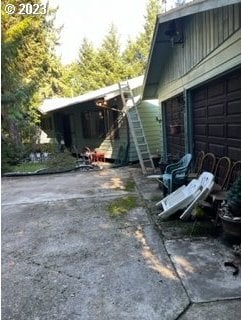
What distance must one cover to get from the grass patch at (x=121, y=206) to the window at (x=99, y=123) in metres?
6.16

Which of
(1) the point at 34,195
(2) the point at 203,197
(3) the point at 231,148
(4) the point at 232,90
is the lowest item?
(1) the point at 34,195

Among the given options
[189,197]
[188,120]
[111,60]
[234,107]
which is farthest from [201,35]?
[111,60]

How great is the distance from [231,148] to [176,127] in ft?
10.8

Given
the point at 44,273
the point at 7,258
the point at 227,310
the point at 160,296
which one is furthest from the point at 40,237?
the point at 227,310

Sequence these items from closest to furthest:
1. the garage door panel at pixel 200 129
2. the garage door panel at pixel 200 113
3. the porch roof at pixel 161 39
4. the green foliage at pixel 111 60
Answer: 1. the porch roof at pixel 161 39
2. the garage door panel at pixel 200 113
3. the garage door panel at pixel 200 129
4. the green foliage at pixel 111 60

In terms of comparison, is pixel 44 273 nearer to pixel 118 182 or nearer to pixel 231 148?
pixel 231 148

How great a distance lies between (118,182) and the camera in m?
8.24

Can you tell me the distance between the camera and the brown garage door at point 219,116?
4611 millimetres

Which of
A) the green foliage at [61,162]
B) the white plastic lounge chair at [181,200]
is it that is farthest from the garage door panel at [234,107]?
the green foliage at [61,162]

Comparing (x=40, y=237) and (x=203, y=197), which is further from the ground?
(x=203, y=197)

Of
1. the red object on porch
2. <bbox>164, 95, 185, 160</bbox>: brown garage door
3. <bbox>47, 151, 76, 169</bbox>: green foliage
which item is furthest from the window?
<bbox>164, 95, 185, 160</bbox>: brown garage door

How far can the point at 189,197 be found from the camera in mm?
4590

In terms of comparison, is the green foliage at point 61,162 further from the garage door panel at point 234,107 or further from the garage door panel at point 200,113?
the garage door panel at point 234,107

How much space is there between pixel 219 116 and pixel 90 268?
3.32 m
